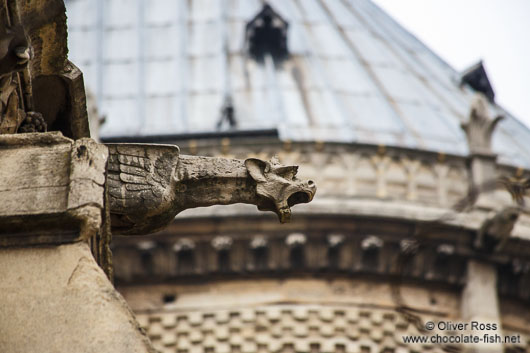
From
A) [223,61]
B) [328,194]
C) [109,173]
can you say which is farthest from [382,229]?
[109,173]

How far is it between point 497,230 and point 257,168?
12129 millimetres

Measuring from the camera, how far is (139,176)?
4.69 meters

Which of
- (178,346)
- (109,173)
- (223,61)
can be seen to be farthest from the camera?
(223,61)

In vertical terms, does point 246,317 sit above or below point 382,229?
below

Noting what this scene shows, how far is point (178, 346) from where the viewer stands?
16.0 m

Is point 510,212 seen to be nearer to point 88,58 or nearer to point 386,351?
point 386,351

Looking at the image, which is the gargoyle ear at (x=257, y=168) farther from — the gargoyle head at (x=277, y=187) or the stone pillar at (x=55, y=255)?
the stone pillar at (x=55, y=255)

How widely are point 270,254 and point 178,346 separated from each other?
4.76ft

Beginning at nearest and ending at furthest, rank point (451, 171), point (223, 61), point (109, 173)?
point (109, 173)
point (451, 171)
point (223, 61)

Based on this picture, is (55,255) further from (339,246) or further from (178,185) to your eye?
(339,246)

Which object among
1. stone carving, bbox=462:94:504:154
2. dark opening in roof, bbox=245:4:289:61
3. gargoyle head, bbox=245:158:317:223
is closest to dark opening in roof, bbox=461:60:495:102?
dark opening in roof, bbox=245:4:289:61

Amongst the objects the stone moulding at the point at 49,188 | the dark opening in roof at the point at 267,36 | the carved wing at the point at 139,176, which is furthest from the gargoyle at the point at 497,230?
the stone moulding at the point at 49,188

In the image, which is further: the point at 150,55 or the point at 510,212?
the point at 150,55

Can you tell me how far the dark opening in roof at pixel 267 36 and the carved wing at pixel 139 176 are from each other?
50.9ft
